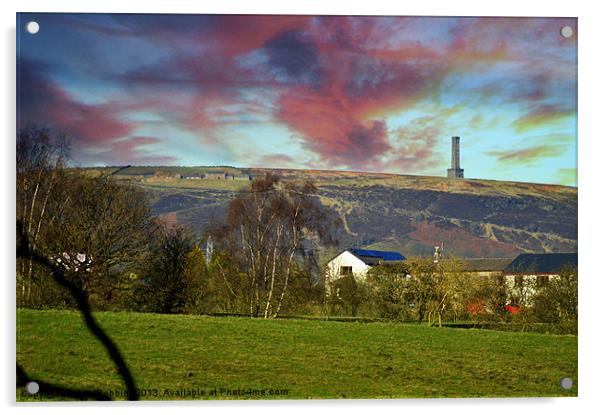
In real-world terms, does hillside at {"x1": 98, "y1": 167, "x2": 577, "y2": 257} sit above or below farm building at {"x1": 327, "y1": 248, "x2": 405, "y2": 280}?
above

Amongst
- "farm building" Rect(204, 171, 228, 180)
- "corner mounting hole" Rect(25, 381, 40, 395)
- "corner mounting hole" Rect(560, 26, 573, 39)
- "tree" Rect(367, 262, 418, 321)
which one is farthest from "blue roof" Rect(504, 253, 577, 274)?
"corner mounting hole" Rect(25, 381, 40, 395)

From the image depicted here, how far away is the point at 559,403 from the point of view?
8586 millimetres

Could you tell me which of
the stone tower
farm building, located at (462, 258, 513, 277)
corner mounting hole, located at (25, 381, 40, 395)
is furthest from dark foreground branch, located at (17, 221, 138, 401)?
farm building, located at (462, 258, 513, 277)

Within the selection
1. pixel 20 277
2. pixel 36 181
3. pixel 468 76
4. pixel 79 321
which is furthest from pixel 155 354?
pixel 468 76

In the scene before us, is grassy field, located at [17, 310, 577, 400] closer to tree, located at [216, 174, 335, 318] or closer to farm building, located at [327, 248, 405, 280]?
tree, located at [216, 174, 335, 318]

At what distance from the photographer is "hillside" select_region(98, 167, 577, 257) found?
9133 mm

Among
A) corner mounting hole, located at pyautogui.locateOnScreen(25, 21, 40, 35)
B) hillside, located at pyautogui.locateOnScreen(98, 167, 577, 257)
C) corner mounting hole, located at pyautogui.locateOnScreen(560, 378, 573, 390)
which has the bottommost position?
corner mounting hole, located at pyautogui.locateOnScreen(560, 378, 573, 390)

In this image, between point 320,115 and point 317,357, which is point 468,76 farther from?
point 317,357

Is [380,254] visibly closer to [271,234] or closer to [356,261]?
[356,261]

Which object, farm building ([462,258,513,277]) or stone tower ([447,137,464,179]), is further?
farm building ([462,258,513,277])

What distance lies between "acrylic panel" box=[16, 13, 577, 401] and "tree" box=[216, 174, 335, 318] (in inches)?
1.0

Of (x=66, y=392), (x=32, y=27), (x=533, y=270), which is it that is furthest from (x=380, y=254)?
(x=32, y=27)

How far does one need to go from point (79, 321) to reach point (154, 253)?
1188mm
